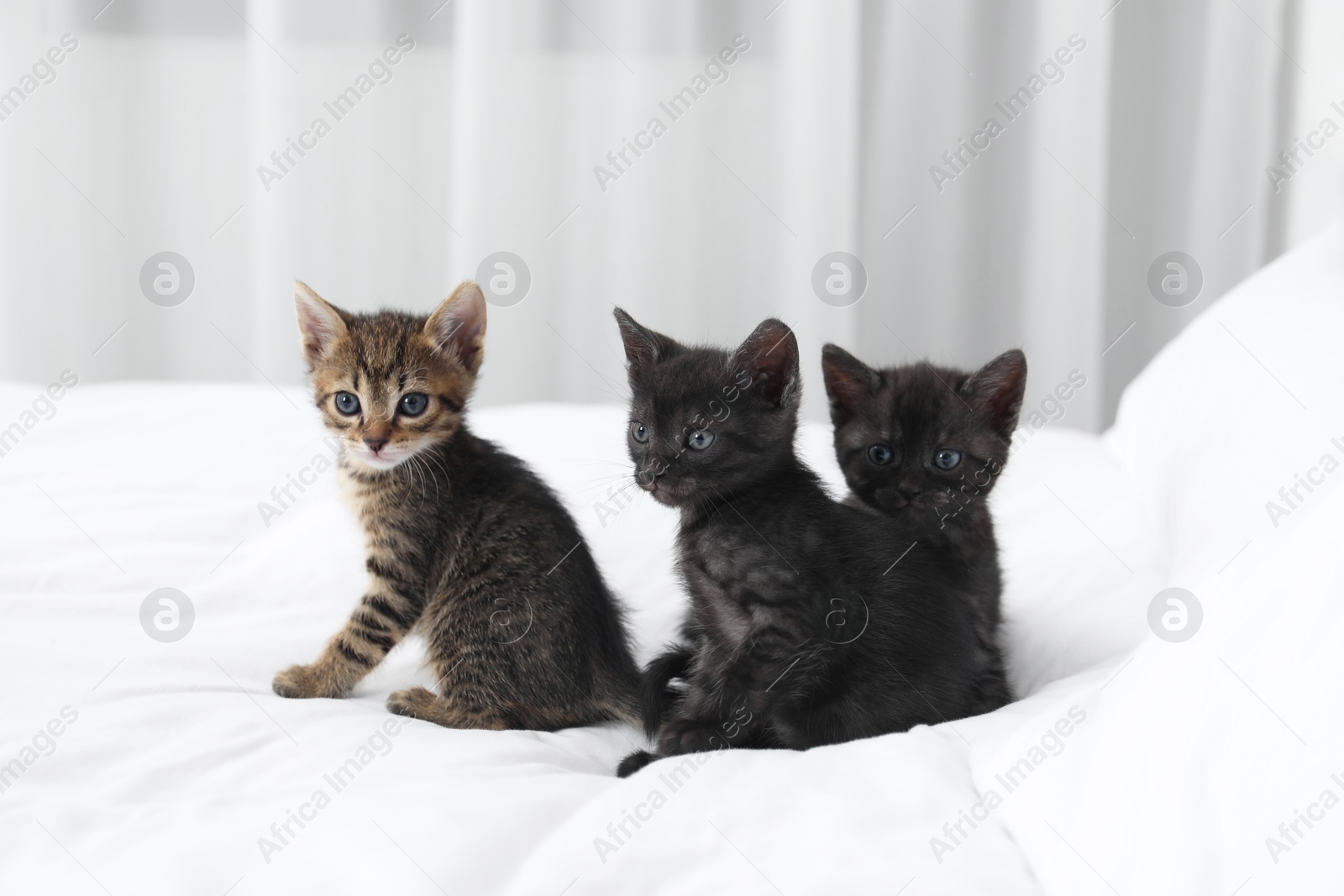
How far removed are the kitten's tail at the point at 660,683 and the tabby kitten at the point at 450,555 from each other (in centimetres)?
8

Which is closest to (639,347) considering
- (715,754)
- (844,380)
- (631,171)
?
(844,380)

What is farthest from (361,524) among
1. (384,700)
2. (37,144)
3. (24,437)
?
(37,144)

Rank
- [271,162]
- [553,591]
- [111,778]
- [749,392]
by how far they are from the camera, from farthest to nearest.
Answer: [271,162]
[553,591]
[749,392]
[111,778]

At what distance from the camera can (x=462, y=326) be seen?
172cm

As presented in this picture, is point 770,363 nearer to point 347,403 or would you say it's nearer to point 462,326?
point 462,326

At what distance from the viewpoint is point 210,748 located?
132 centimetres

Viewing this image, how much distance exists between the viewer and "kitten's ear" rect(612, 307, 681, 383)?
1.62m

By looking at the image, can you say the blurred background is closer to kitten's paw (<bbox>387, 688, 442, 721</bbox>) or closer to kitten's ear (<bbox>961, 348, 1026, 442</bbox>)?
kitten's ear (<bbox>961, 348, 1026, 442</bbox>)

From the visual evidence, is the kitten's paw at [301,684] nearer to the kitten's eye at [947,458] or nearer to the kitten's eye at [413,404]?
the kitten's eye at [413,404]

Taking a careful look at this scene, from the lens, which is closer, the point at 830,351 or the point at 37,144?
the point at 830,351

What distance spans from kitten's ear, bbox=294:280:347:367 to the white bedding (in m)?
0.43

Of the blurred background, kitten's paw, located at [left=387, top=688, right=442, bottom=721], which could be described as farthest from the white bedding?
the blurred background

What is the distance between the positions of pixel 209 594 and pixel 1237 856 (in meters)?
1.69

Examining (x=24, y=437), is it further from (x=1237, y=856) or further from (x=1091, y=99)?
(x=1091, y=99)
